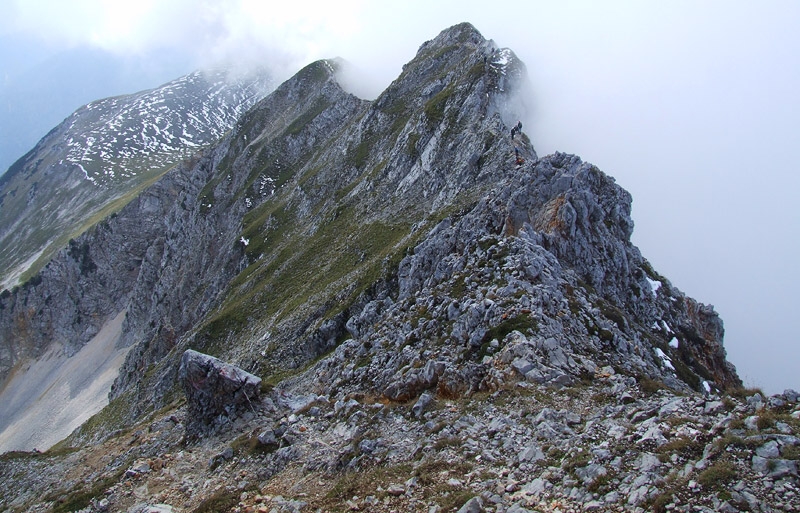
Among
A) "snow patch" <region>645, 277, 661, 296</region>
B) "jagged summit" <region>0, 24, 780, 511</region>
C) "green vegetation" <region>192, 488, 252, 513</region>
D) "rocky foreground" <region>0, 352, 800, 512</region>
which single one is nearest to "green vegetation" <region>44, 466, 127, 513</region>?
"rocky foreground" <region>0, 352, 800, 512</region>

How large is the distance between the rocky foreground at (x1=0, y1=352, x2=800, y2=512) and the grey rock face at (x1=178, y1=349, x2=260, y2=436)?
2.01 ft

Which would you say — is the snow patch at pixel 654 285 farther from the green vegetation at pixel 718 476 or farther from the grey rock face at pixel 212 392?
the grey rock face at pixel 212 392

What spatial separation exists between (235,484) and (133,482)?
251 inches

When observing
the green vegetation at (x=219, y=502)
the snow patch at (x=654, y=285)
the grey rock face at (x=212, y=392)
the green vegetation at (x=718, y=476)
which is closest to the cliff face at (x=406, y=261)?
the snow patch at (x=654, y=285)

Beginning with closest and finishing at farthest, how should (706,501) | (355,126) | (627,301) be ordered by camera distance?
(706,501)
(627,301)
(355,126)

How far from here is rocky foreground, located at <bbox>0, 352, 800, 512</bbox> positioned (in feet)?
34.2

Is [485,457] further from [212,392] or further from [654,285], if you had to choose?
[654,285]

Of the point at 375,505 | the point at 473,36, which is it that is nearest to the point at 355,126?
the point at 473,36

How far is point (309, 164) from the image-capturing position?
10469 centimetres

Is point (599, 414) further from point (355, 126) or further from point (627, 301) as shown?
point (355, 126)

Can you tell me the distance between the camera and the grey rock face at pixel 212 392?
24.8 m

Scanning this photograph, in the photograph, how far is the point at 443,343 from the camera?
23.7 m

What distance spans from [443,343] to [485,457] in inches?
370

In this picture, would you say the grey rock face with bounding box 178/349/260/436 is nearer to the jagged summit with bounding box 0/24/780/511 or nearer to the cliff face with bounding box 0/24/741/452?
the jagged summit with bounding box 0/24/780/511
